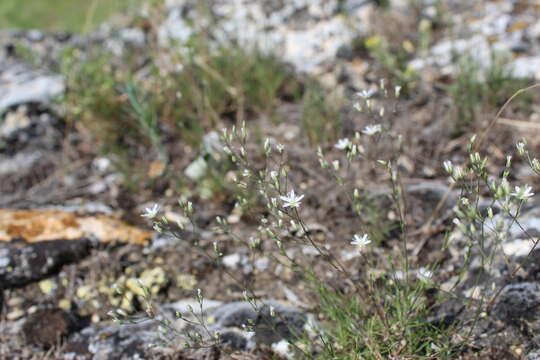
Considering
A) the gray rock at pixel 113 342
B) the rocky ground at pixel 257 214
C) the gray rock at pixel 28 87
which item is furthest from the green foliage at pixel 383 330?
the gray rock at pixel 28 87

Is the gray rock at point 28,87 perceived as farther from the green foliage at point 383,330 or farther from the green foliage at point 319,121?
the green foliage at point 383,330

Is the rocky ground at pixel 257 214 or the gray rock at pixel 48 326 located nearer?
the rocky ground at pixel 257 214

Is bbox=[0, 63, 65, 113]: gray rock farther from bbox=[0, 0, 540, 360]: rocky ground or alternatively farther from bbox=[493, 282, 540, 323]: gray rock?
bbox=[493, 282, 540, 323]: gray rock

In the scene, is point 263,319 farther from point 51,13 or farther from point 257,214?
point 51,13

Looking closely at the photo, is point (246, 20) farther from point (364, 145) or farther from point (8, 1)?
point (8, 1)

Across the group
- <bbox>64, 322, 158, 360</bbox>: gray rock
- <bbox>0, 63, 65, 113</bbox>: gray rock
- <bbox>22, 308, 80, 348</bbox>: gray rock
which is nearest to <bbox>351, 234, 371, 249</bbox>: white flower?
<bbox>64, 322, 158, 360</bbox>: gray rock

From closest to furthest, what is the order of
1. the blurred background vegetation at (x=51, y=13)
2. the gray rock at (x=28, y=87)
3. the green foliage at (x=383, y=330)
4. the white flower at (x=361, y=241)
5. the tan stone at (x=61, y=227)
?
the white flower at (x=361, y=241)
the green foliage at (x=383, y=330)
the tan stone at (x=61, y=227)
the gray rock at (x=28, y=87)
the blurred background vegetation at (x=51, y=13)
